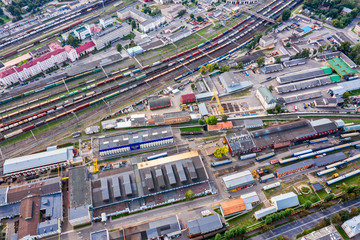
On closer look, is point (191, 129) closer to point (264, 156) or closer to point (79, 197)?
point (264, 156)

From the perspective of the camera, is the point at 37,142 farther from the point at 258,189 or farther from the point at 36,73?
the point at 258,189

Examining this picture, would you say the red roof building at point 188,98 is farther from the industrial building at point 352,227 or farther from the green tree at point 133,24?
the green tree at point 133,24

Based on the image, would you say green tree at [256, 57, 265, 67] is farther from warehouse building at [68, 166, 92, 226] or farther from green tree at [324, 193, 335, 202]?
warehouse building at [68, 166, 92, 226]

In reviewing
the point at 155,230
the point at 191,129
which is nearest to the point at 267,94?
the point at 191,129

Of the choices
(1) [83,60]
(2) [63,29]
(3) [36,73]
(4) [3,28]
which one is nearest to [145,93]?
(1) [83,60]

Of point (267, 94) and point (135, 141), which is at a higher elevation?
point (267, 94)

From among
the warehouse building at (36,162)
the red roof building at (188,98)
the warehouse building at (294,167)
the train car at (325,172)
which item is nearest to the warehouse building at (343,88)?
the train car at (325,172)
